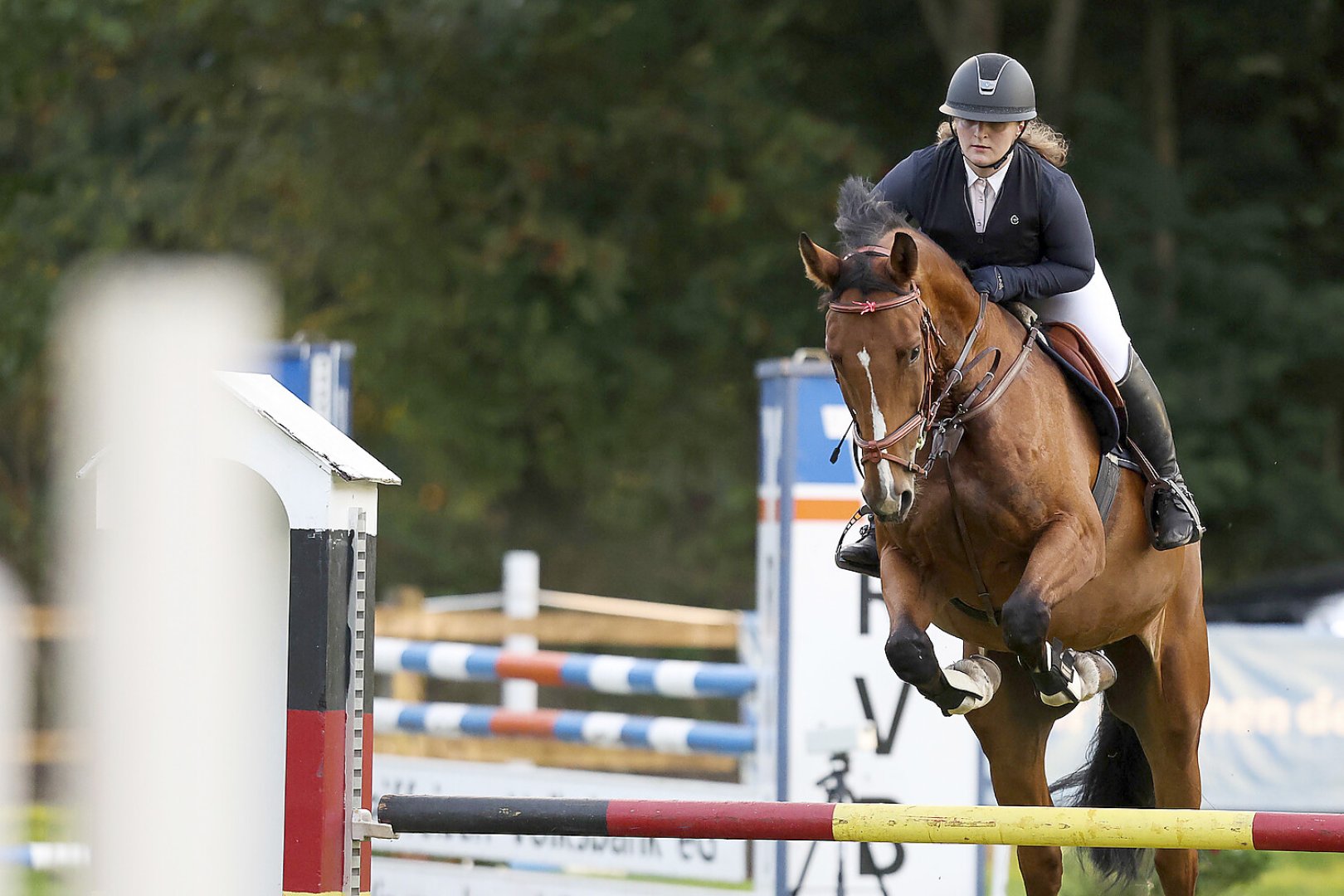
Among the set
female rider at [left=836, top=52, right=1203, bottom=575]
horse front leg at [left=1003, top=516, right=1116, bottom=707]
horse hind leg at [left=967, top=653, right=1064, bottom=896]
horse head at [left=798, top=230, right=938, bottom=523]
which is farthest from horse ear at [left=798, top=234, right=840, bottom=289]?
horse hind leg at [left=967, top=653, right=1064, bottom=896]

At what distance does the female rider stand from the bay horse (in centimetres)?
10

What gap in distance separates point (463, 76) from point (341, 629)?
9.36 m

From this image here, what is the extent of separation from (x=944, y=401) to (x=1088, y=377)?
0.47 m

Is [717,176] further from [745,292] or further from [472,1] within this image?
[472,1]

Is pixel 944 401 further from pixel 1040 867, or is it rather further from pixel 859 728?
pixel 859 728

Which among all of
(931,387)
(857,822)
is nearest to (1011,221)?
(931,387)

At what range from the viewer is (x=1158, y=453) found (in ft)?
13.4

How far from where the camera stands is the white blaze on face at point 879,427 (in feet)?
10.8

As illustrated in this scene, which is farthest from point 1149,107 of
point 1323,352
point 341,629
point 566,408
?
point 341,629

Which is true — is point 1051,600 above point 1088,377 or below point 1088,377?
below

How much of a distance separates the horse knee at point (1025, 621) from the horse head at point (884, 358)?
310 mm

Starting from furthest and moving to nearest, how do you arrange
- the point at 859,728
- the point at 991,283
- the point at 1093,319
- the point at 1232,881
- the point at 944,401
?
the point at 1232,881
the point at 859,728
the point at 1093,319
the point at 991,283
the point at 944,401

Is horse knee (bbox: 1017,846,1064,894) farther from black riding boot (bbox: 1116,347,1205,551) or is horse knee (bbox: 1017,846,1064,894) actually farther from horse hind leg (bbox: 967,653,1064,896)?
black riding boot (bbox: 1116,347,1205,551)

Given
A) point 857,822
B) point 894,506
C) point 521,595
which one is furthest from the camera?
point 521,595
